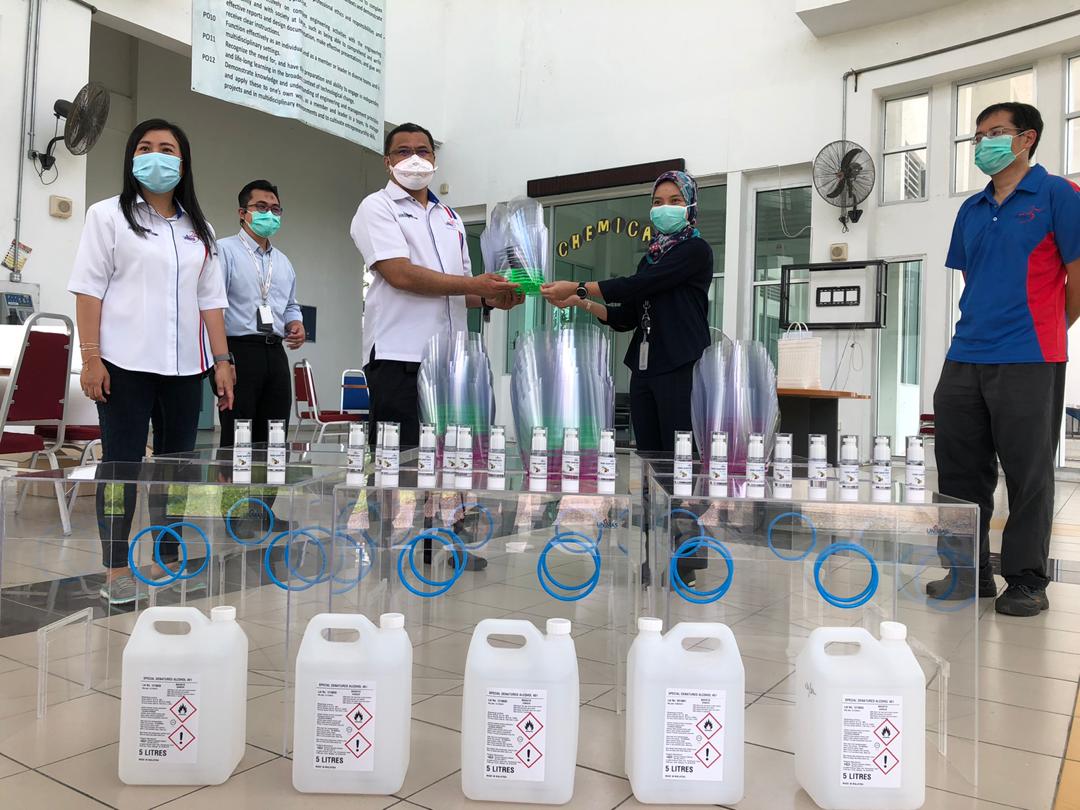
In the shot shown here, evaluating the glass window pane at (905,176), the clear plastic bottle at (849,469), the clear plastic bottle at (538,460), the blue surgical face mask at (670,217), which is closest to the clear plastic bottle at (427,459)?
the clear plastic bottle at (538,460)

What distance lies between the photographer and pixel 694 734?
1262 mm

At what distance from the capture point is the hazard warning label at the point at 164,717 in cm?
130

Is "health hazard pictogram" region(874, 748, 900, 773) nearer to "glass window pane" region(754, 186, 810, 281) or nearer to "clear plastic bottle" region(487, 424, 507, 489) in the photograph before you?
"clear plastic bottle" region(487, 424, 507, 489)

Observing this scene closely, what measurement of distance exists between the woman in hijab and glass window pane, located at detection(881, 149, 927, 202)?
14.3ft

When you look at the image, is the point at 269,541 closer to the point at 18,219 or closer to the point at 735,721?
the point at 735,721

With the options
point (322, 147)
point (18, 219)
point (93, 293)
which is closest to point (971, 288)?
point (93, 293)

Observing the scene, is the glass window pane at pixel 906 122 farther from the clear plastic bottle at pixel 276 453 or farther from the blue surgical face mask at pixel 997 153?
the clear plastic bottle at pixel 276 453

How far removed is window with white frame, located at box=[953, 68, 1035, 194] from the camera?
5776mm

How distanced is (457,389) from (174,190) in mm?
1005

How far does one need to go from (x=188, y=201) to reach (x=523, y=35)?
614 centimetres

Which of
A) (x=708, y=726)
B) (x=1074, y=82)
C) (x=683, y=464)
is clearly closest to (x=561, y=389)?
(x=683, y=464)

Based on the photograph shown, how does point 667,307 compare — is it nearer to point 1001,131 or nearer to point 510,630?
point 1001,131

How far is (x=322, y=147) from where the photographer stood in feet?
31.8

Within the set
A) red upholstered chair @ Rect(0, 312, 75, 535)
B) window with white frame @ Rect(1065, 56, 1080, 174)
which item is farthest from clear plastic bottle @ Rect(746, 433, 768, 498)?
window with white frame @ Rect(1065, 56, 1080, 174)
